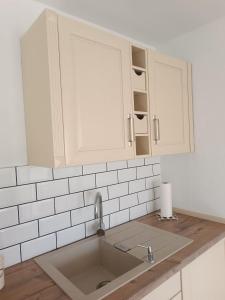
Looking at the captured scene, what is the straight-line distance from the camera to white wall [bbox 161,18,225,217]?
1.59 m

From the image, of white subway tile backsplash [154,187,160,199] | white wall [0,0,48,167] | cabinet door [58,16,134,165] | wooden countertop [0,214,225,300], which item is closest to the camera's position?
wooden countertop [0,214,225,300]

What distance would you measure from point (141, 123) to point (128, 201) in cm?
63

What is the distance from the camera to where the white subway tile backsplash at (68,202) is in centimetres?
135

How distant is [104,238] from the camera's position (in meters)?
1.45

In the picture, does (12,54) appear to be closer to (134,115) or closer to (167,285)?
(134,115)

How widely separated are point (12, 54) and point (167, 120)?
98 centimetres

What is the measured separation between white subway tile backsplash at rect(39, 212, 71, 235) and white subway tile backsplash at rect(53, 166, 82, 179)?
22 centimetres

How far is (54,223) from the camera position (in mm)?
1337

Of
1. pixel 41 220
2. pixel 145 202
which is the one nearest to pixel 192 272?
pixel 145 202

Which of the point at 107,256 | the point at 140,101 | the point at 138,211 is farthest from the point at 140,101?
the point at 107,256

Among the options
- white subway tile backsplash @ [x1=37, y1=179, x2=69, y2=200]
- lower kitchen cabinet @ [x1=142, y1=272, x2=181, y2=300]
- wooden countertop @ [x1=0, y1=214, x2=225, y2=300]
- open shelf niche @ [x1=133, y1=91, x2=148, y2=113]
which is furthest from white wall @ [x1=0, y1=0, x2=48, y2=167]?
lower kitchen cabinet @ [x1=142, y1=272, x2=181, y2=300]

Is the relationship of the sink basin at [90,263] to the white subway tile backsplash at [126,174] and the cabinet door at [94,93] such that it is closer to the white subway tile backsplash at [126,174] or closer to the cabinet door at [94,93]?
the white subway tile backsplash at [126,174]

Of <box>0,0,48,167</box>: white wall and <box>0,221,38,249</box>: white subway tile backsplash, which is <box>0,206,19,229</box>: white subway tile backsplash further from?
<box>0,0,48,167</box>: white wall

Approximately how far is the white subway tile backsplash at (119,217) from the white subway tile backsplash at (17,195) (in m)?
0.59
